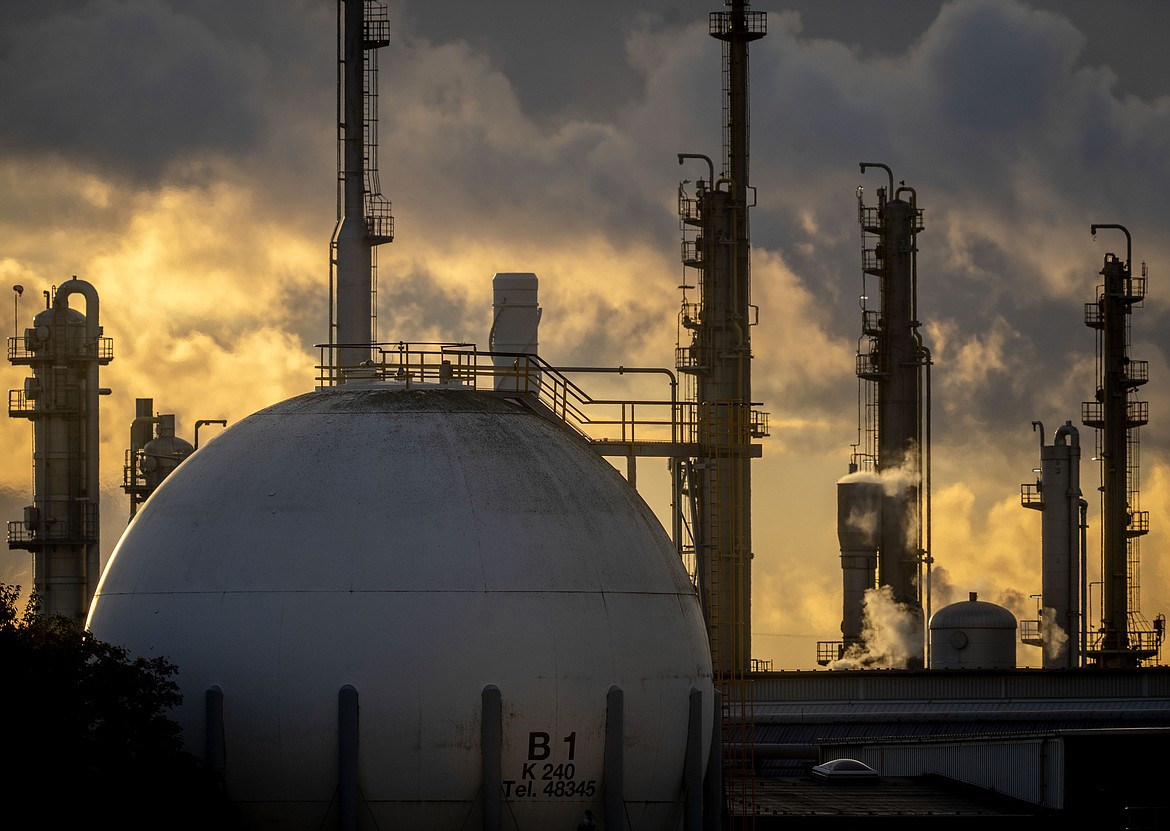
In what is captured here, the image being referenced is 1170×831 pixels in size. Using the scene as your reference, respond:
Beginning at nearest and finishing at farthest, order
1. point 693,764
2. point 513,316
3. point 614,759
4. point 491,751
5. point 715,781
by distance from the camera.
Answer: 1. point 491,751
2. point 614,759
3. point 693,764
4. point 715,781
5. point 513,316

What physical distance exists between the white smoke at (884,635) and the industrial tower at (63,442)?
66.5 feet

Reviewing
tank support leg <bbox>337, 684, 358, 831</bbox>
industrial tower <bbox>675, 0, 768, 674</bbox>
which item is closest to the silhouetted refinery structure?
tank support leg <bbox>337, 684, 358, 831</bbox>

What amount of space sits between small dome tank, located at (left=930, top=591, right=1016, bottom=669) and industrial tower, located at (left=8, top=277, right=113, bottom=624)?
876 inches

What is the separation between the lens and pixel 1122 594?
66.8 metres

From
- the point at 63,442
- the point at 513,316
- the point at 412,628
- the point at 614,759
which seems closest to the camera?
the point at 412,628

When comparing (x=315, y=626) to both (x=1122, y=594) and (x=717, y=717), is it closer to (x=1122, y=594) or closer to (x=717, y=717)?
(x=717, y=717)

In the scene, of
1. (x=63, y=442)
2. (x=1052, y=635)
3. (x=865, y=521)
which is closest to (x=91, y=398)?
(x=63, y=442)

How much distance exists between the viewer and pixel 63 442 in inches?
2208

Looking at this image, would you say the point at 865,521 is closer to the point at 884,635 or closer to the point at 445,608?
the point at 884,635

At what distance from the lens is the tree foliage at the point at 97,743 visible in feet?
85.3

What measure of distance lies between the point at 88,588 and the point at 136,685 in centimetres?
3086

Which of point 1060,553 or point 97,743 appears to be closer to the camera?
point 97,743

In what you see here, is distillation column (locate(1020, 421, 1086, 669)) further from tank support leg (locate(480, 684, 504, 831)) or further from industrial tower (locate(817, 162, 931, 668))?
tank support leg (locate(480, 684, 504, 831))

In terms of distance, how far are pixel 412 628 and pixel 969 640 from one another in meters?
35.8
